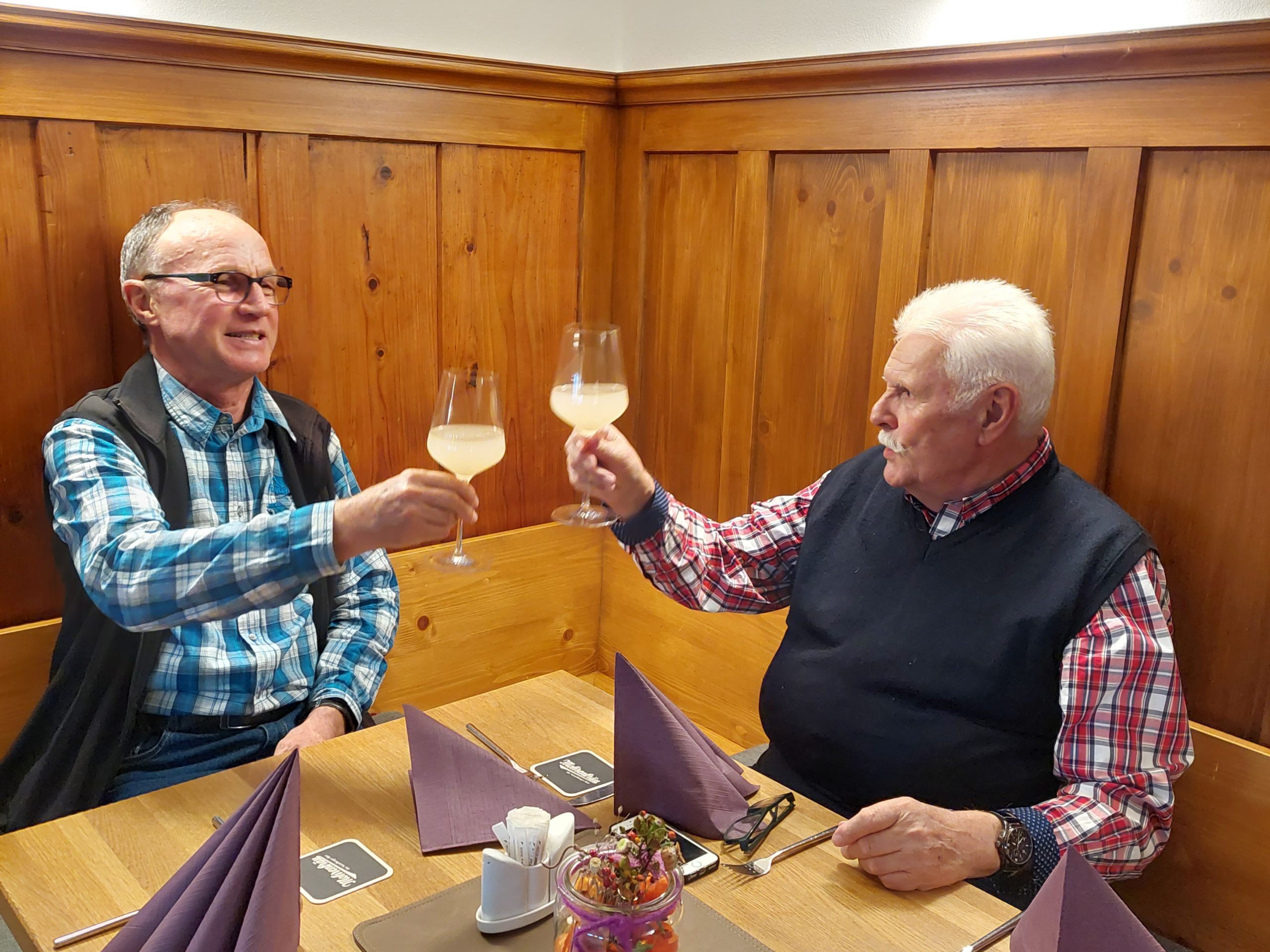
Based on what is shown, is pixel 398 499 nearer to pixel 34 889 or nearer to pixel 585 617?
pixel 34 889

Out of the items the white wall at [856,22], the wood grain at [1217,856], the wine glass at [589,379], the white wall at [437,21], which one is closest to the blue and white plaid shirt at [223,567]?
the wine glass at [589,379]

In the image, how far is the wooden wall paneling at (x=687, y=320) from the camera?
2809mm

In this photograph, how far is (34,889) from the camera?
1.23 meters

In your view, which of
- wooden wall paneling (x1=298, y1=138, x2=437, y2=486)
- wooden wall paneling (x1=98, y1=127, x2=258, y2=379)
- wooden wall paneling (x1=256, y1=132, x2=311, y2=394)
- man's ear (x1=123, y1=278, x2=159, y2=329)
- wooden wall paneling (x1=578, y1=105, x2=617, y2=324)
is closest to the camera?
man's ear (x1=123, y1=278, x2=159, y2=329)

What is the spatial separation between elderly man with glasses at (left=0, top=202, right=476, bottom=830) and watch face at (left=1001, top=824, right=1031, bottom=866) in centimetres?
97

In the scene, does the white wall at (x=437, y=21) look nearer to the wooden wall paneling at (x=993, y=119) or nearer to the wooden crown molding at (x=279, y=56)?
the wooden crown molding at (x=279, y=56)

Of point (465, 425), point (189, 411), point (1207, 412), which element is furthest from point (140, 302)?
point (1207, 412)

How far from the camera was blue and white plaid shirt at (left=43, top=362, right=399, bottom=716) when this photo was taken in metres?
1.58

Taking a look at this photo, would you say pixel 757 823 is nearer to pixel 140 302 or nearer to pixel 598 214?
pixel 140 302

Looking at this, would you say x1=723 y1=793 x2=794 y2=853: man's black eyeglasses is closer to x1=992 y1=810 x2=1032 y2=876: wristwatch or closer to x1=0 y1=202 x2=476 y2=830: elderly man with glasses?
x1=992 y1=810 x2=1032 y2=876: wristwatch

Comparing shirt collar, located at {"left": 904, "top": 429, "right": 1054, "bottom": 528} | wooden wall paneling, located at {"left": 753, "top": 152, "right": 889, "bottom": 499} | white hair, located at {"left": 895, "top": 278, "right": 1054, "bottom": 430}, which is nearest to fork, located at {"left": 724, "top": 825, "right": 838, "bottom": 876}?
shirt collar, located at {"left": 904, "top": 429, "right": 1054, "bottom": 528}

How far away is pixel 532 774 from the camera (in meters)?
1.52

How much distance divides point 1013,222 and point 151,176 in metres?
1.71

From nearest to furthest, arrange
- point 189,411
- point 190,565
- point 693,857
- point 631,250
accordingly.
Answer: point 693,857 < point 190,565 < point 189,411 < point 631,250
